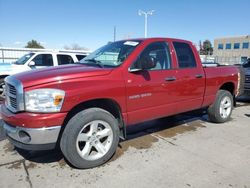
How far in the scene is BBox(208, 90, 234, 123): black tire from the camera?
18.0ft

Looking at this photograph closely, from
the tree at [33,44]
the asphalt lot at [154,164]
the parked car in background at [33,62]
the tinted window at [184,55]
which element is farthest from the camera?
the tree at [33,44]

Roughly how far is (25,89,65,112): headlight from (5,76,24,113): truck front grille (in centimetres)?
10

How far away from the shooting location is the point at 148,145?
429 centimetres

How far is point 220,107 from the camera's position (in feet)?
18.2

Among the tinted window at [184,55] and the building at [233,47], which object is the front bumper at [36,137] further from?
the building at [233,47]

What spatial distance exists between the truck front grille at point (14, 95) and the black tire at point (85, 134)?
0.68 metres

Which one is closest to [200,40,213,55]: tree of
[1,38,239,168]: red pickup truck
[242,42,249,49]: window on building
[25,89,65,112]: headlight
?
[242,42,249,49]: window on building

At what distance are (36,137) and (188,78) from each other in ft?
9.72

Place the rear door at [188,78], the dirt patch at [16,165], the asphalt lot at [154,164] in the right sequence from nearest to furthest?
the asphalt lot at [154,164] < the dirt patch at [16,165] < the rear door at [188,78]

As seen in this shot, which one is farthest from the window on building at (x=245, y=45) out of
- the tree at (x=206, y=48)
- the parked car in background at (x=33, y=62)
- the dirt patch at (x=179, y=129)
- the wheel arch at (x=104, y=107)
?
the wheel arch at (x=104, y=107)

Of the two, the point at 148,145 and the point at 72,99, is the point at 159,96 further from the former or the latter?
the point at 72,99

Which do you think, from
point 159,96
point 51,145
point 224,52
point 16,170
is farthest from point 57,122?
point 224,52

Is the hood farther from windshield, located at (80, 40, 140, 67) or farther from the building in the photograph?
the building

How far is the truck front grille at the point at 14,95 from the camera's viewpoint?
3.00m
